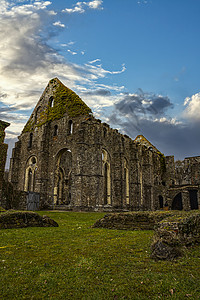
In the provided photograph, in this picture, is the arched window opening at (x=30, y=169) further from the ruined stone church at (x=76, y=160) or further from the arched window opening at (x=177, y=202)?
the arched window opening at (x=177, y=202)

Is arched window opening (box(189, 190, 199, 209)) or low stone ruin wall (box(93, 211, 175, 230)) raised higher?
arched window opening (box(189, 190, 199, 209))

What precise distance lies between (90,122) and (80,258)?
21.6m

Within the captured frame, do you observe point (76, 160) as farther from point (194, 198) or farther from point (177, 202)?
point (194, 198)

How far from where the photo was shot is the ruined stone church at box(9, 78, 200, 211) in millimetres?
24438

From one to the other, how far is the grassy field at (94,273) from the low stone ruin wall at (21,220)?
12.0 ft

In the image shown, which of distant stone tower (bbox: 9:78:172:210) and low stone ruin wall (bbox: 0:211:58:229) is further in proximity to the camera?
distant stone tower (bbox: 9:78:172:210)

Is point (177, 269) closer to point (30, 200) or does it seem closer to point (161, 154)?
point (30, 200)

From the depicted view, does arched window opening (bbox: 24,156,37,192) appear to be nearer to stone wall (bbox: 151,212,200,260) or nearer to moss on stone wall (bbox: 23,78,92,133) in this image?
moss on stone wall (bbox: 23,78,92,133)

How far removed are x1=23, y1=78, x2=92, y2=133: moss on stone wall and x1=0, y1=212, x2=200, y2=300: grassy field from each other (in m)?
21.8

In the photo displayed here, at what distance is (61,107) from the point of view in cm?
2925

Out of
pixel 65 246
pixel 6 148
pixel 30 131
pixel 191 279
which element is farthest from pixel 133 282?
pixel 30 131

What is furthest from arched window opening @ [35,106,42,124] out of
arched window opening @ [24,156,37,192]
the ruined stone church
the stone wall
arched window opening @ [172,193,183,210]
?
the stone wall

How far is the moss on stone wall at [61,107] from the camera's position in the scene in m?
27.4

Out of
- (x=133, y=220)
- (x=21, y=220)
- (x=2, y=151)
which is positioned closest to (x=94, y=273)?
(x=133, y=220)
